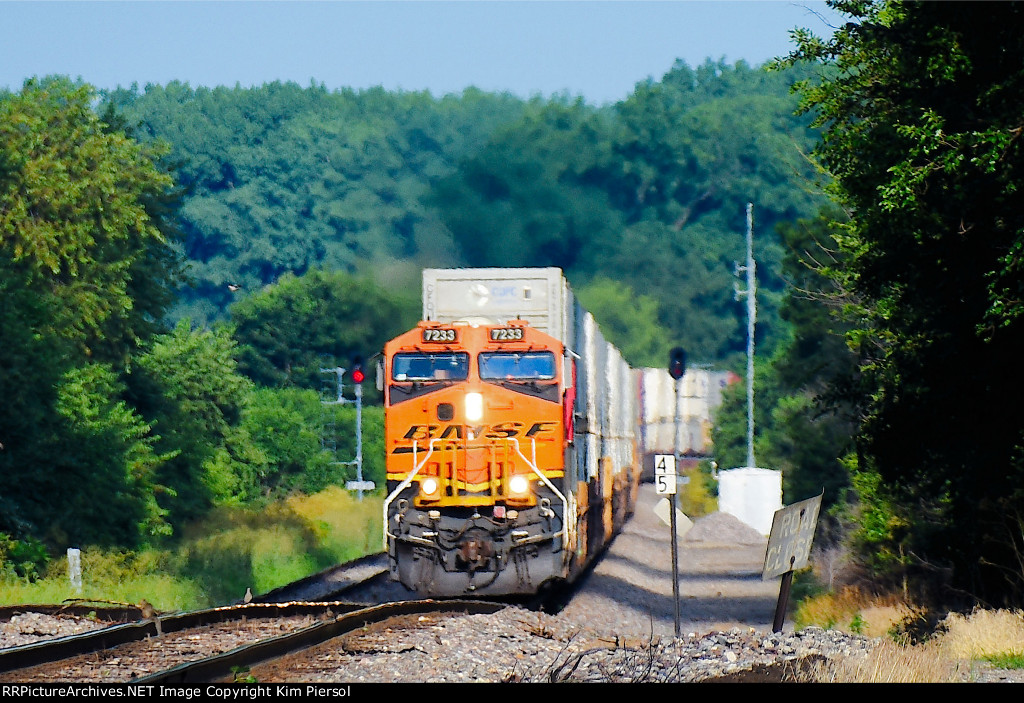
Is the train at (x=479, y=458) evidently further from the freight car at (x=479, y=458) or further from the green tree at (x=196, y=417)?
the green tree at (x=196, y=417)

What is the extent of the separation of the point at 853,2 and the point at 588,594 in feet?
37.5

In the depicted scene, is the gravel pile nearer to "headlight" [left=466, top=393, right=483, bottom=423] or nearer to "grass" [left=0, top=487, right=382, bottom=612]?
"grass" [left=0, top=487, right=382, bottom=612]

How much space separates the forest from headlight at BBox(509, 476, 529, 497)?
483 cm

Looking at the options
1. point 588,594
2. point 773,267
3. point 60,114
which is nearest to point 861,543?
point 588,594

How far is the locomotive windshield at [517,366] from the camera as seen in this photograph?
67.7ft

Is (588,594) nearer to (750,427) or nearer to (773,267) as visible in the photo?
(750,427)

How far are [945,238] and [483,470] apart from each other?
301 inches

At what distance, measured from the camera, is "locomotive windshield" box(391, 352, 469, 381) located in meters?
20.9

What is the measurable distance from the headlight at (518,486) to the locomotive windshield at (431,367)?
1842 millimetres

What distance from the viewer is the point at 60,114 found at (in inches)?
1628

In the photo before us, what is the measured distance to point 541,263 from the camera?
58250 millimetres

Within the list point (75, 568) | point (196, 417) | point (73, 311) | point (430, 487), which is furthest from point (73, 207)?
point (430, 487)

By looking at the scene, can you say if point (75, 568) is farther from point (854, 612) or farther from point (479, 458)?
point (854, 612)
